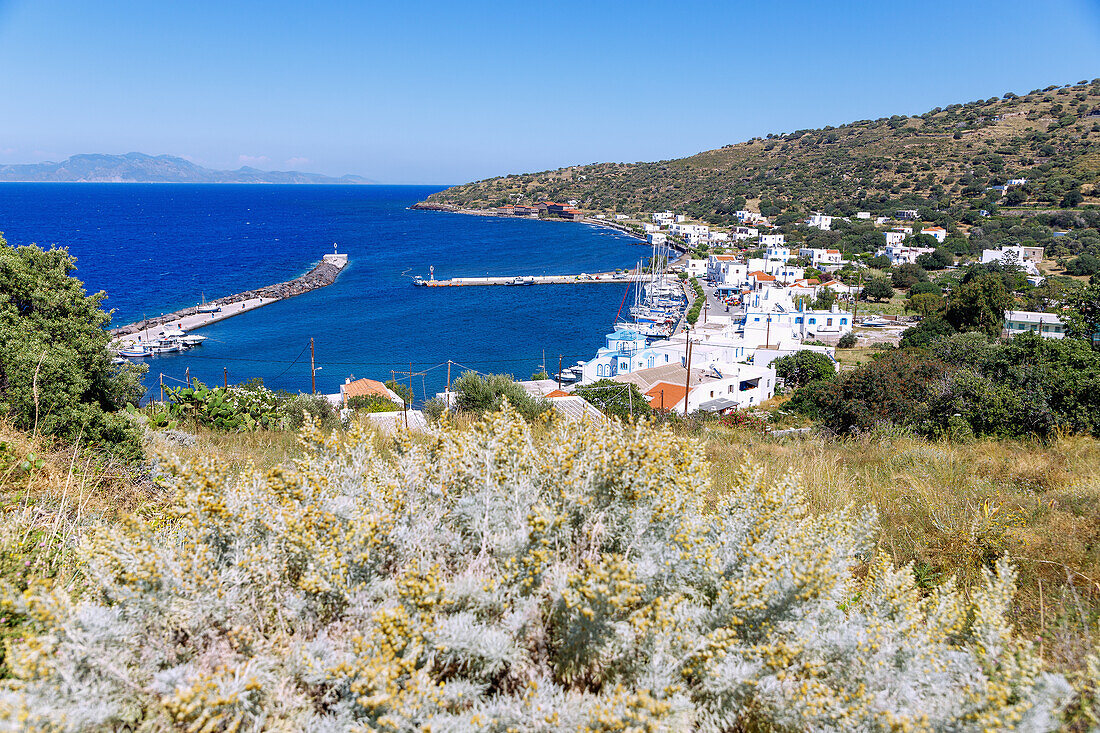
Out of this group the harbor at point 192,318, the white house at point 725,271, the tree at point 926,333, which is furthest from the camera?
the white house at point 725,271

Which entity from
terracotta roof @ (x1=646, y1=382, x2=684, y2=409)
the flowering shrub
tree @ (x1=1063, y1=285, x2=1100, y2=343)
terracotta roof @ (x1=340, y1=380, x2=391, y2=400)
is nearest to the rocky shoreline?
terracotta roof @ (x1=340, y1=380, x2=391, y2=400)

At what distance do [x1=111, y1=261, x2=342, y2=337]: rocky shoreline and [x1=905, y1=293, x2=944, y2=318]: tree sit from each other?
167ft

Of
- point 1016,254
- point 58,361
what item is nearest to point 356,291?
point 58,361

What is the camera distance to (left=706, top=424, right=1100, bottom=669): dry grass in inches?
93.2

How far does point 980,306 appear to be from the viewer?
→ 3712 centimetres

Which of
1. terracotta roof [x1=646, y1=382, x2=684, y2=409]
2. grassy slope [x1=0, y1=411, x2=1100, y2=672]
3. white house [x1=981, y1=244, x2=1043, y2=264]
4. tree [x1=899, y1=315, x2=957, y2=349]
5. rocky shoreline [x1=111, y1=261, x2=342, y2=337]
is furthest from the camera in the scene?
white house [x1=981, y1=244, x2=1043, y2=264]

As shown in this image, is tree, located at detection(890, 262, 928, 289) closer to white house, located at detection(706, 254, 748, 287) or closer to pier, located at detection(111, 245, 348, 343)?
white house, located at detection(706, 254, 748, 287)

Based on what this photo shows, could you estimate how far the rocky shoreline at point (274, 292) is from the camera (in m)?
40.6

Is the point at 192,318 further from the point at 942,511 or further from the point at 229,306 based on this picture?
the point at 942,511

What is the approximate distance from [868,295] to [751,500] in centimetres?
5699

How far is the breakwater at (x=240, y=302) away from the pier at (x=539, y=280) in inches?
392

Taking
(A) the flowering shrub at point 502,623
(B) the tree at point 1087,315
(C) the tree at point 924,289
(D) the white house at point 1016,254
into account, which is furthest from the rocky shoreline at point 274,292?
(D) the white house at point 1016,254

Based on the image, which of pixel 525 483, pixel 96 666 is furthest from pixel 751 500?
pixel 96 666

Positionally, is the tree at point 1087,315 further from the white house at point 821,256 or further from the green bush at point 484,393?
the white house at point 821,256
